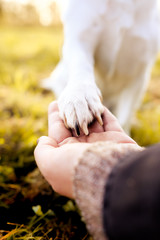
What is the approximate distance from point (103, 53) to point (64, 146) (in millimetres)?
1140

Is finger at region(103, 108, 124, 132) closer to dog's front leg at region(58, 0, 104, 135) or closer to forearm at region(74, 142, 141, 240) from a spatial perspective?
dog's front leg at region(58, 0, 104, 135)

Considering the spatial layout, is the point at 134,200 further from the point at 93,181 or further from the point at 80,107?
the point at 80,107

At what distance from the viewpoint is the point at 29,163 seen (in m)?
1.43

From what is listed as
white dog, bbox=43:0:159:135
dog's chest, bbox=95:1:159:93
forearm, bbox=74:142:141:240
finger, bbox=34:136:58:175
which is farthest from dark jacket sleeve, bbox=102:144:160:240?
dog's chest, bbox=95:1:159:93

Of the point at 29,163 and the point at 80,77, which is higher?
the point at 80,77

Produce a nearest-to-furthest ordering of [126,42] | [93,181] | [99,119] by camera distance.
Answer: [93,181], [99,119], [126,42]

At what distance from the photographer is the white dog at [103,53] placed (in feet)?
3.34

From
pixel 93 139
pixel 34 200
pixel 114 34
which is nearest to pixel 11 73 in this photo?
pixel 114 34

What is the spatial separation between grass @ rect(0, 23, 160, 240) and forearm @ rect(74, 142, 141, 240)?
38 cm

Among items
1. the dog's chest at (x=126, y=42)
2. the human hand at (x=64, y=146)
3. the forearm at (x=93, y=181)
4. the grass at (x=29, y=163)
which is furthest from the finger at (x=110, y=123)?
the dog's chest at (x=126, y=42)

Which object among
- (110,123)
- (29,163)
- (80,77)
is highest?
(80,77)

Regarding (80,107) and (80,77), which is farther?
(80,77)

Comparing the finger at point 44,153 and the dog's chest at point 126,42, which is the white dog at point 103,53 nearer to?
the dog's chest at point 126,42

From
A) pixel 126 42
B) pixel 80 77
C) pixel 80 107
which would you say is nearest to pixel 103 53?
pixel 126 42
